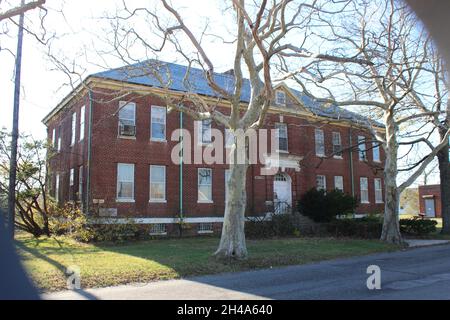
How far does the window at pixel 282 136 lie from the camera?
28130 millimetres

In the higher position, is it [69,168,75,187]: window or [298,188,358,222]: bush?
[69,168,75,187]: window

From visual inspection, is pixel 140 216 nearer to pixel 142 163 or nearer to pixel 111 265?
pixel 142 163

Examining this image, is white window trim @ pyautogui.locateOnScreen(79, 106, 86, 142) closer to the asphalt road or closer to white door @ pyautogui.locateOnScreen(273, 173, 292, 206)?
white door @ pyautogui.locateOnScreen(273, 173, 292, 206)

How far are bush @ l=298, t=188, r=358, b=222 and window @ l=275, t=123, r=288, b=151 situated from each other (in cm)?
404

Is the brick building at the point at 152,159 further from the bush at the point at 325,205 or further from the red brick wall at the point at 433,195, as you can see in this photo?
the red brick wall at the point at 433,195

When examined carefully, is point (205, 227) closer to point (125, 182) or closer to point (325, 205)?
point (125, 182)

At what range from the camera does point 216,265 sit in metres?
12.2

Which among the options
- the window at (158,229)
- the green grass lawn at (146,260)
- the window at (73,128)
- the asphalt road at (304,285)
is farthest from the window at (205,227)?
the asphalt road at (304,285)

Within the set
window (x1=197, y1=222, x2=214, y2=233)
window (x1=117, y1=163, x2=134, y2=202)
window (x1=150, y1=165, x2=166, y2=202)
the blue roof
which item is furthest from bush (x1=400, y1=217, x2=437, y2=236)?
window (x1=117, y1=163, x2=134, y2=202)

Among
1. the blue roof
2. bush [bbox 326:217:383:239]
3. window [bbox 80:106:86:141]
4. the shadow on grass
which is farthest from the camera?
window [bbox 80:106:86:141]

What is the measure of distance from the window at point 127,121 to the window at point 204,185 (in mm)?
4414

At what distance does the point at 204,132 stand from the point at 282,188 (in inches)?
262

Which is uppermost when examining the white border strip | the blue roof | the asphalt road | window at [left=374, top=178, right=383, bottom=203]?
the blue roof

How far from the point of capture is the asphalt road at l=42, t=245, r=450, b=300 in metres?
8.48
